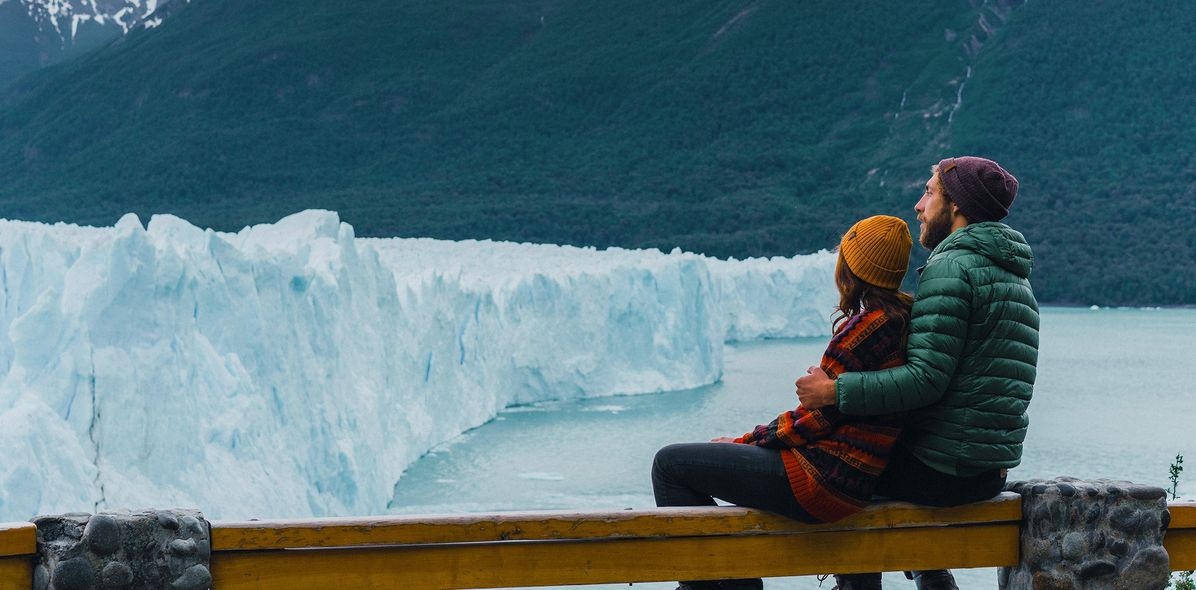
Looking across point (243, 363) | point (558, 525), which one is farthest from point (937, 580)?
point (243, 363)

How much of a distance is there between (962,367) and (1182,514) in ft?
1.59

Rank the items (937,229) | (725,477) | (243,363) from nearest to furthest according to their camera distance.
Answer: (725,477) → (937,229) → (243,363)

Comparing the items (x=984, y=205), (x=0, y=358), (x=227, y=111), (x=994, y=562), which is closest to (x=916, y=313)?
(x=984, y=205)

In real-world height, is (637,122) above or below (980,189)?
above

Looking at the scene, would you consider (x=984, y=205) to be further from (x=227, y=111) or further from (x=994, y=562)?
(x=227, y=111)

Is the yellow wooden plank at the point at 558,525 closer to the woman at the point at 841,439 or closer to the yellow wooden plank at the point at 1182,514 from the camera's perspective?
the woman at the point at 841,439

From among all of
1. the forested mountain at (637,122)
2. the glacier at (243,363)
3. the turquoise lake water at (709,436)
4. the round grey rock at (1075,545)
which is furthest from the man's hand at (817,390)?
the forested mountain at (637,122)

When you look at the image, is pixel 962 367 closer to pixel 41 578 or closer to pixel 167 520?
pixel 167 520

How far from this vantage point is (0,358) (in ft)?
21.8

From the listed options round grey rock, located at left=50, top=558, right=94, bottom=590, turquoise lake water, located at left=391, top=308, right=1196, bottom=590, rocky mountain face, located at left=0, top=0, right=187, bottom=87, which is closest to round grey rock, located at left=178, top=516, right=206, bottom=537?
round grey rock, located at left=50, top=558, right=94, bottom=590

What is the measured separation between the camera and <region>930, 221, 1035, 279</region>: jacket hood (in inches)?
75.4

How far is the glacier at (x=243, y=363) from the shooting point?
6.14m

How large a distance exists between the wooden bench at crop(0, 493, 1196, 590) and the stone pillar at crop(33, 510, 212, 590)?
0.12 ft

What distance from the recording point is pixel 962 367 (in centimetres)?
193
